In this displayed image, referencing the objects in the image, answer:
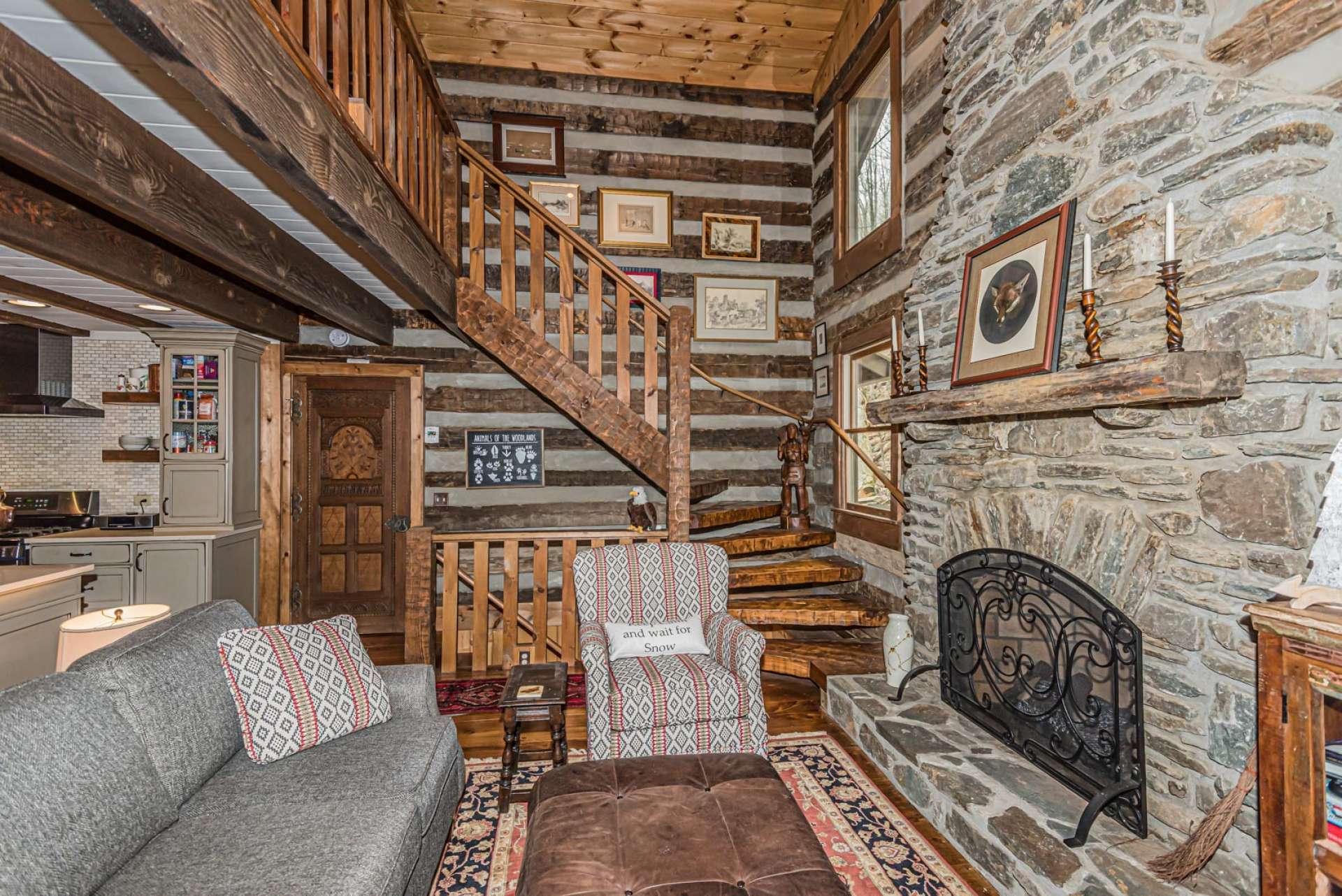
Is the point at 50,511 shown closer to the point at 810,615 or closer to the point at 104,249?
the point at 104,249

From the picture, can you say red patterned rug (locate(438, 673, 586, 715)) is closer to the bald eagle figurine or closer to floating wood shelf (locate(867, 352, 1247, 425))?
the bald eagle figurine

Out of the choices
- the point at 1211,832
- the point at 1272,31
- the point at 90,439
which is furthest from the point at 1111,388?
the point at 90,439

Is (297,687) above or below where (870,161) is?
below

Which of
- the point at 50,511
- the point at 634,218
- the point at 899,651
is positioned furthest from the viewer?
the point at 634,218

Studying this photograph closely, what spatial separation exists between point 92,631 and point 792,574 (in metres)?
3.49

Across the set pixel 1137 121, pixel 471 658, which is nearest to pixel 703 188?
pixel 1137 121

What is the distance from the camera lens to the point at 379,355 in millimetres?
4965

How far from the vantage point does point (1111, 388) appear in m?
1.95

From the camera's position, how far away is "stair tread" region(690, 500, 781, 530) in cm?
438

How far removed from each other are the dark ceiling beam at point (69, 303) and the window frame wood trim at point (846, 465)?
4.73 m

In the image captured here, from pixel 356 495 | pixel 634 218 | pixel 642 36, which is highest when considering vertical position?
pixel 642 36

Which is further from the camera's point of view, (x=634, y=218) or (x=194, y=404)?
(x=634, y=218)

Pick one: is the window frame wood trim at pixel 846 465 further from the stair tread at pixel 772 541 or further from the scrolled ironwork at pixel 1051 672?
the scrolled ironwork at pixel 1051 672

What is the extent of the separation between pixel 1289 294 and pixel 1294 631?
0.89 meters
